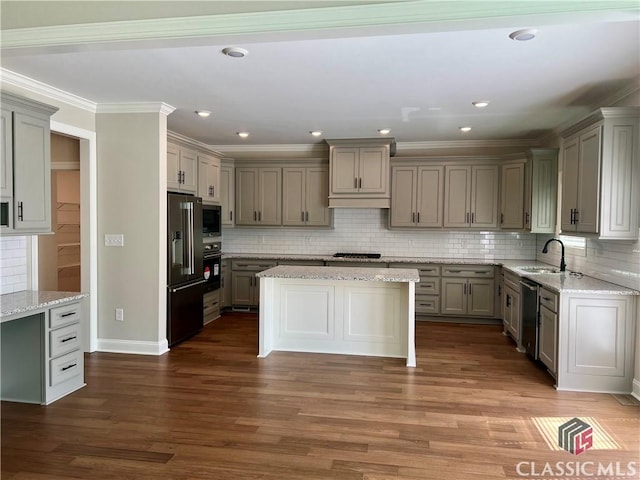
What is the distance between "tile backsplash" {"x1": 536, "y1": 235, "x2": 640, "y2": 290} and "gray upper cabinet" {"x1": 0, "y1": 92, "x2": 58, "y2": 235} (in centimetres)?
491

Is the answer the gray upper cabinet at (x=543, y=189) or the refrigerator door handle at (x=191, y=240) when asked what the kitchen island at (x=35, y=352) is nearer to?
the refrigerator door handle at (x=191, y=240)

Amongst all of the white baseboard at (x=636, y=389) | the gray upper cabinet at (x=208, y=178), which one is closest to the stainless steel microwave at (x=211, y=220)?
the gray upper cabinet at (x=208, y=178)

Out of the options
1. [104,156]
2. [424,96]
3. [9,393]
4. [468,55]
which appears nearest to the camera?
[468,55]

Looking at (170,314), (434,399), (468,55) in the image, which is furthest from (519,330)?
(170,314)

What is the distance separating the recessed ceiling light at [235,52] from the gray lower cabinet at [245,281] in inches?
158

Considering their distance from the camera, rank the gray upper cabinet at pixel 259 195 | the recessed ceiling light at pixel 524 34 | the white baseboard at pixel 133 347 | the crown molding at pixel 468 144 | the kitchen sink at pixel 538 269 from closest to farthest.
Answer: the recessed ceiling light at pixel 524 34 → the white baseboard at pixel 133 347 → the kitchen sink at pixel 538 269 → the crown molding at pixel 468 144 → the gray upper cabinet at pixel 259 195

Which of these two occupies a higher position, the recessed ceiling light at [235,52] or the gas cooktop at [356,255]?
the recessed ceiling light at [235,52]

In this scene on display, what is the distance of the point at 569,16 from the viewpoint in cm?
214

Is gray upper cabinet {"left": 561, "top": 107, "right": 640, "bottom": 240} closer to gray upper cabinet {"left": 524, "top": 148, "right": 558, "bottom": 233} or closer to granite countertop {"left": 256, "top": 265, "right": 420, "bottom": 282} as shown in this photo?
granite countertop {"left": 256, "top": 265, "right": 420, "bottom": 282}

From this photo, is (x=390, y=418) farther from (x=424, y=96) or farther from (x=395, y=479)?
(x=424, y=96)

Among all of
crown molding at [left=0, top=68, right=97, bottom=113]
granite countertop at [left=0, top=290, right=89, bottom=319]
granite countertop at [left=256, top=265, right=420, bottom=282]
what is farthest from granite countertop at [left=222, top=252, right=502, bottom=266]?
granite countertop at [left=0, top=290, right=89, bottom=319]

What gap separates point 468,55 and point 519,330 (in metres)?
3.13

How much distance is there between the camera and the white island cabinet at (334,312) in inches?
184

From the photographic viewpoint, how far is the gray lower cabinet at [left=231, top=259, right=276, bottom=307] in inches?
273
